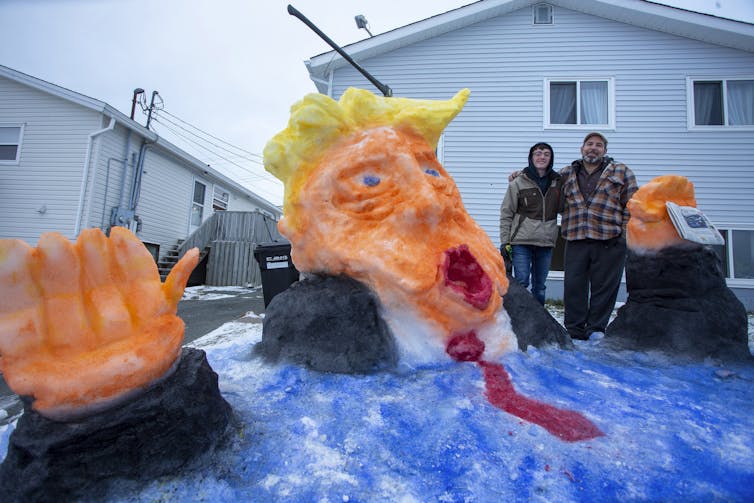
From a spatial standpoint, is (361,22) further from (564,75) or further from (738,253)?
(738,253)

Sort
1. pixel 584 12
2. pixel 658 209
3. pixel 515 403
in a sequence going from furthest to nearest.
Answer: pixel 584 12
pixel 658 209
pixel 515 403

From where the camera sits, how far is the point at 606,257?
3203 millimetres

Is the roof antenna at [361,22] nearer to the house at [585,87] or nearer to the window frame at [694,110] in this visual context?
the house at [585,87]

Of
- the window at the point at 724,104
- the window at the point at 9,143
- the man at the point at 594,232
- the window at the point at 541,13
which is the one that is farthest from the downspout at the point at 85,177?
the window at the point at 724,104

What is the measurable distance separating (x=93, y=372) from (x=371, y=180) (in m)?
1.41

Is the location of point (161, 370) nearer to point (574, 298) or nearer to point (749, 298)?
point (574, 298)

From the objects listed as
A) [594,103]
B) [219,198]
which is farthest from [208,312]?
[219,198]

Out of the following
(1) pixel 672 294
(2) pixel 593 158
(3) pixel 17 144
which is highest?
(3) pixel 17 144

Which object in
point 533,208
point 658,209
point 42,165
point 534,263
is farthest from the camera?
point 42,165

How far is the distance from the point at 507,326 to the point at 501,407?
0.65 metres

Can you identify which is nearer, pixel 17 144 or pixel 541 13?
pixel 541 13

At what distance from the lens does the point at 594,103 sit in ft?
25.5

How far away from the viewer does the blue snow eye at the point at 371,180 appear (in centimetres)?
210

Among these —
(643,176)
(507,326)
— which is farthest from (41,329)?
(643,176)
